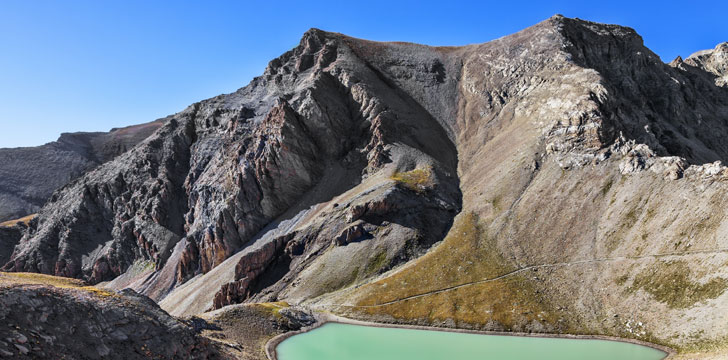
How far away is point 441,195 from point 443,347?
181 feet

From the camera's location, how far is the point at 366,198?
113 metres

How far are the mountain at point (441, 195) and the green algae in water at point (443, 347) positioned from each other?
4104mm

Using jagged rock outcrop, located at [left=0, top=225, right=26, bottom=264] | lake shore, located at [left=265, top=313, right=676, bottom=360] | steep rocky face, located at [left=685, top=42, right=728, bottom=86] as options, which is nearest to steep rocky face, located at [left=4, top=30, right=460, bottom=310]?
jagged rock outcrop, located at [left=0, top=225, right=26, bottom=264]

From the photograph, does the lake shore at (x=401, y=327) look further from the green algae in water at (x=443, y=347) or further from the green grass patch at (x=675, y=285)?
the green grass patch at (x=675, y=285)

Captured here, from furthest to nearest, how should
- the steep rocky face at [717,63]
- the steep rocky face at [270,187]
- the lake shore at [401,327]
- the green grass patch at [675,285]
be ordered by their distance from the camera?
the steep rocky face at [717,63] < the steep rocky face at [270,187] < the lake shore at [401,327] < the green grass patch at [675,285]

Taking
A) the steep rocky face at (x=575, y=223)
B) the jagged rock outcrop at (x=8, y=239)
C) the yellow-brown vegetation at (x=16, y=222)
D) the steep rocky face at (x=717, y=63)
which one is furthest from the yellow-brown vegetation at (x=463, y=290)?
the steep rocky face at (x=717, y=63)

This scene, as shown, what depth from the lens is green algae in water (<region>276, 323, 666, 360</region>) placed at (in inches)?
2267

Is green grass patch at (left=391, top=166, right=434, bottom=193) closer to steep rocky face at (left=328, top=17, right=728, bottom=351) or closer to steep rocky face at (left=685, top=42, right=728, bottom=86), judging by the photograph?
steep rocky face at (left=328, top=17, right=728, bottom=351)

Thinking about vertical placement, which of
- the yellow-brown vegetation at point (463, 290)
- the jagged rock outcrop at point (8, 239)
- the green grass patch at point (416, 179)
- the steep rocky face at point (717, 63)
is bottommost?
the yellow-brown vegetation at point (463, 290)

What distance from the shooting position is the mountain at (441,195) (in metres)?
72.2

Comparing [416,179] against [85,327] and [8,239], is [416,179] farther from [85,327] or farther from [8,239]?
[8,239]

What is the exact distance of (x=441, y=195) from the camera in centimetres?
11525

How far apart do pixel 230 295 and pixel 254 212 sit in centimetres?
3284

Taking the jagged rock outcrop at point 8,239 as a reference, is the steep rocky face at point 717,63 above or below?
above
